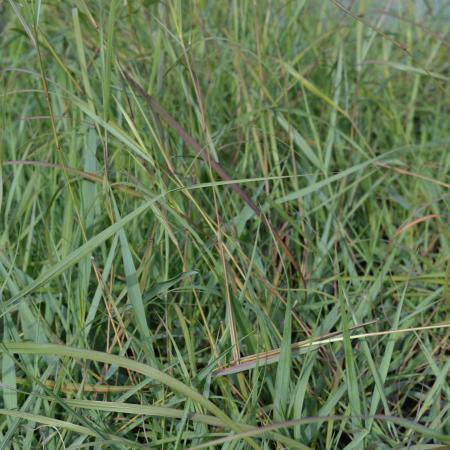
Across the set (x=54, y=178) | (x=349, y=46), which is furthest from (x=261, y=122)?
(x=349, y=46)

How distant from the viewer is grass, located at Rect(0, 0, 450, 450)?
95cm

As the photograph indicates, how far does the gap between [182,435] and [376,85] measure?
1107 millimetres

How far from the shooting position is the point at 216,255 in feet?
3.92

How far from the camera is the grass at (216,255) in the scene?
37.3 inches

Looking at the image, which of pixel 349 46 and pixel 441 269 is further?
pixel 349 46

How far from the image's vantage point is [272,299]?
1.14 m

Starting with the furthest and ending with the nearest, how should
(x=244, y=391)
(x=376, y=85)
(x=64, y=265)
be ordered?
(x=376, y=85) < (x=244, y=391) < (x=64, y=265)

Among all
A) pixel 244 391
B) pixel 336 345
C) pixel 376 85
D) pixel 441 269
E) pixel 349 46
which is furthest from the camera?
pixel 349 46

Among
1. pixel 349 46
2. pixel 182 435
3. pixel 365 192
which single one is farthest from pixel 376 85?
pixel 182 435

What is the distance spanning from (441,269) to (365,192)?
0.27 m

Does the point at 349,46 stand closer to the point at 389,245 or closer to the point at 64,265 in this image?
the point at 389,245

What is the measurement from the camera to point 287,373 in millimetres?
935

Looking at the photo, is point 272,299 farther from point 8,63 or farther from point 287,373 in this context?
point 8,63

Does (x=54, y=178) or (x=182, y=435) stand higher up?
(x=54, y=178)
